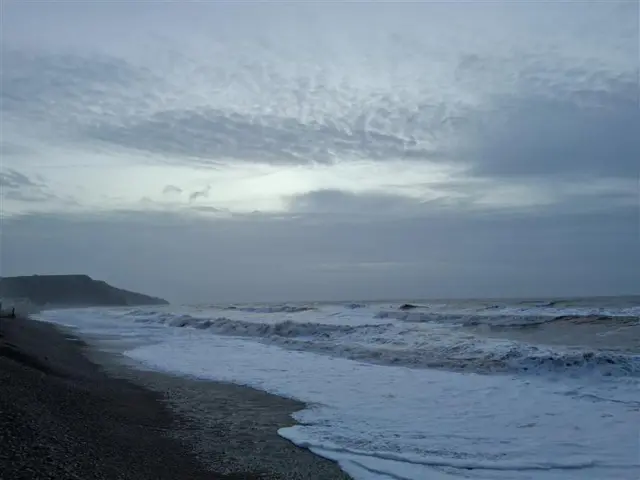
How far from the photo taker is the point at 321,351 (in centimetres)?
1831

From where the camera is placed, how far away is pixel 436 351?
1648cm

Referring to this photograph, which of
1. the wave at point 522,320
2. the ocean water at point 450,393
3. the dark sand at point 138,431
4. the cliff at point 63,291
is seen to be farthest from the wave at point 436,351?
the cliff at point 63,291

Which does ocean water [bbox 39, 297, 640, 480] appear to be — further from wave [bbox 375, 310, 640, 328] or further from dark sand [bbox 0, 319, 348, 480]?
wave [bbox 375, 310, 640, 328]

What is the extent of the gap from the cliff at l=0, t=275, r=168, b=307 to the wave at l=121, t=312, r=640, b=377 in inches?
3635

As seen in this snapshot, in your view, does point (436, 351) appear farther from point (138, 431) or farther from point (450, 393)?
point (138, 431)

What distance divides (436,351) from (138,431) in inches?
430

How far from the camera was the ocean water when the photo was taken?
6645mm

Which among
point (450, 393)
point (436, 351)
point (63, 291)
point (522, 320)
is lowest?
point (63, 291)

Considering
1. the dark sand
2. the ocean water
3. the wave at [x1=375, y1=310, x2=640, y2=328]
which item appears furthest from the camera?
the wave at [x1=375, y1=310, x2=640, y2=328]

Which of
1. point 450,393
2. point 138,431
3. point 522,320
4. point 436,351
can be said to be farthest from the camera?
point 522,320

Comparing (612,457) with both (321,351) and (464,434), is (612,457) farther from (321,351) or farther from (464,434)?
(321,351)

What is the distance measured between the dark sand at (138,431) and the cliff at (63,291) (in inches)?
4081

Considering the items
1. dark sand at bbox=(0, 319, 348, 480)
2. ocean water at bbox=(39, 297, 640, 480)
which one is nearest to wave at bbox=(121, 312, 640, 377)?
ocean water at bbox=(39, 297, 640, 480)

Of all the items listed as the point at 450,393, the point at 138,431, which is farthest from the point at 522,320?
the point at 138,431
